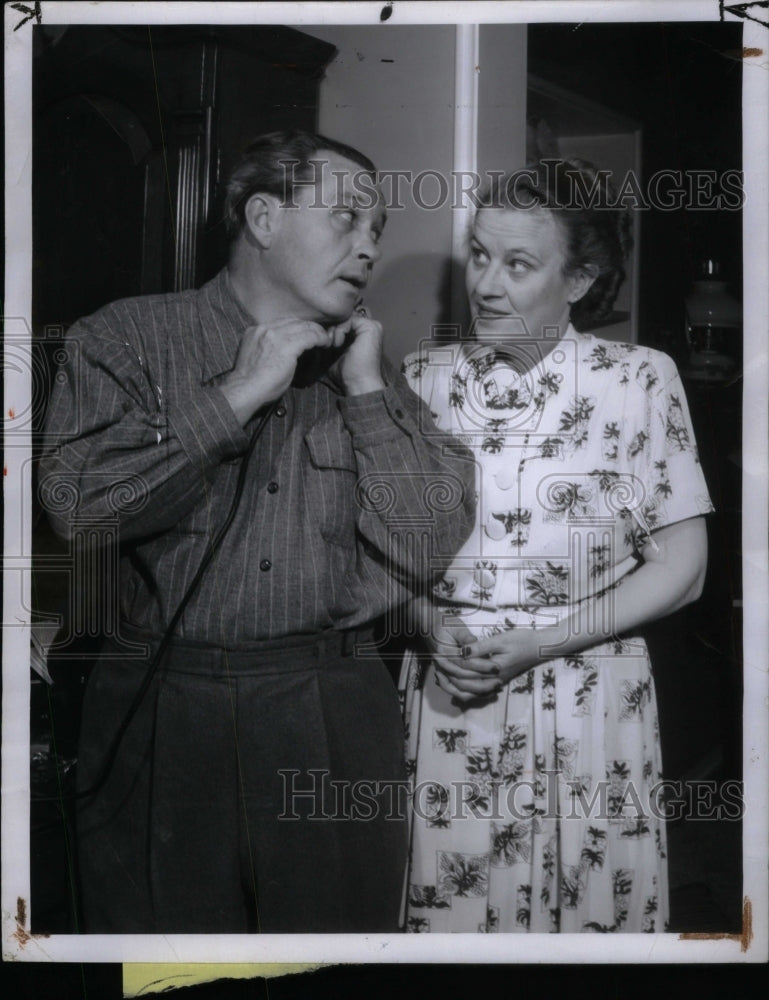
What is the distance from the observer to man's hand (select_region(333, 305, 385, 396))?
1021mm

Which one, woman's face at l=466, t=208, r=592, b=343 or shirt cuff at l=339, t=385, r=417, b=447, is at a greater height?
woman's face at l=466, t=208, r=592, b=343

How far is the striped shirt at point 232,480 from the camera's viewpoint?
3.30ft

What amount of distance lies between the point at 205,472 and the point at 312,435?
11cm

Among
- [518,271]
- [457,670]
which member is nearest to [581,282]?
[518,271]

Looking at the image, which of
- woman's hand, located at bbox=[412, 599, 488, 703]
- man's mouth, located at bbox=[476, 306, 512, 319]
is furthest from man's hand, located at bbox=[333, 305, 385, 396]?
woman's hand, located at bbox=[412, 599, 488, 703]

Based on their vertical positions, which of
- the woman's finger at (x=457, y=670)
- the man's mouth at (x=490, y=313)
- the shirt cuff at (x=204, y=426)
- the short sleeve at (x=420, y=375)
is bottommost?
the woman's finger at (x=457, y=670)

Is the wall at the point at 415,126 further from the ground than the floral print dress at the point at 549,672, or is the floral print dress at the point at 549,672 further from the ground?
the wall at the point at 415,126

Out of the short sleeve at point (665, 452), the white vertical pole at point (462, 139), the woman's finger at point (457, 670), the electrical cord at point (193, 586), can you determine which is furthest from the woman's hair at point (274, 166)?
the woman's finger at point (457, 670)

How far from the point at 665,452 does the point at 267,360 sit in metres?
0.42

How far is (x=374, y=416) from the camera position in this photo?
3.37 ft

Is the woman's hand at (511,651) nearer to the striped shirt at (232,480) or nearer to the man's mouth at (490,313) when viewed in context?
the striped shirt at (232,480)

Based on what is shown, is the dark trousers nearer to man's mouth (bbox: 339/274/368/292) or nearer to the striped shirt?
the striped shirt

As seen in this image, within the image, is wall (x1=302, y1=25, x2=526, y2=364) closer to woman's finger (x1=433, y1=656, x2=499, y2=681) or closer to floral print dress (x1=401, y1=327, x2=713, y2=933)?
floral print dress (x1=401, y1=327, x2=713, y2=933)

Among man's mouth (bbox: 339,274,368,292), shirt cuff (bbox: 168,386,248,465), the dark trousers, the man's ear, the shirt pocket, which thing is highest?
the man's ear
